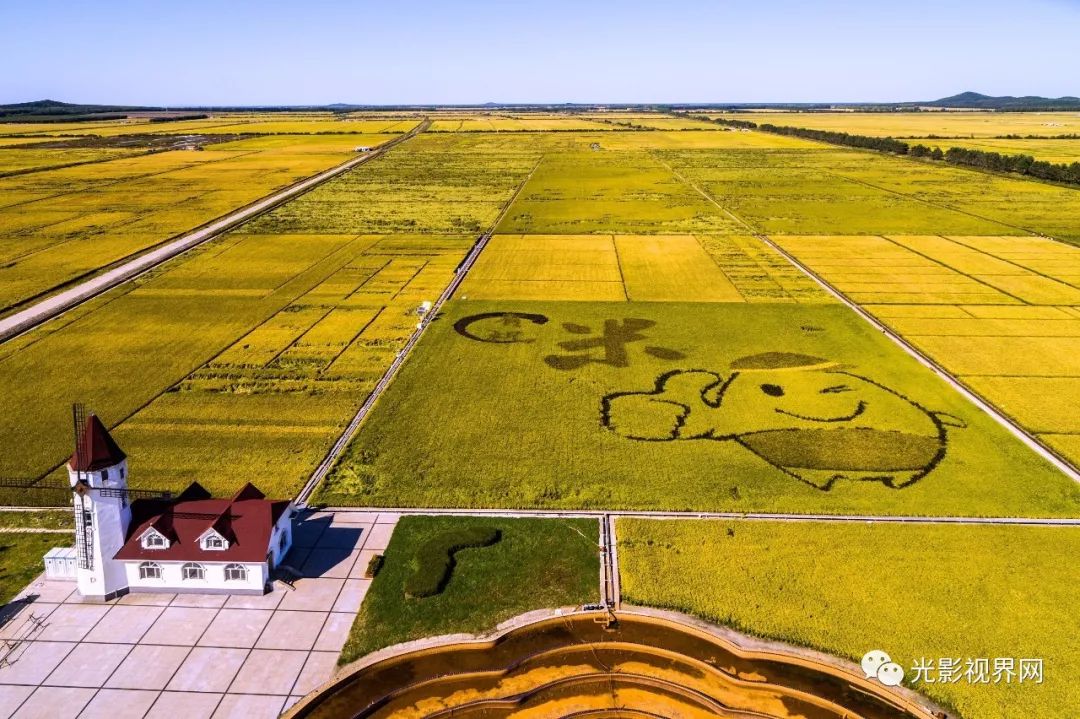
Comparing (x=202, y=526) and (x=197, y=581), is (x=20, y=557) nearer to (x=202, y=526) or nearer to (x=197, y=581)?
(x=197, y=581)

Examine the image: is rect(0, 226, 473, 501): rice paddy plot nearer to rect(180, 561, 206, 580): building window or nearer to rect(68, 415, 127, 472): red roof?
rect(180, 561, 206, 580): building window

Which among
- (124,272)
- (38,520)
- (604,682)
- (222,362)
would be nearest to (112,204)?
(124,272)

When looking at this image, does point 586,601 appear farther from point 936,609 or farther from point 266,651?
point 936,609

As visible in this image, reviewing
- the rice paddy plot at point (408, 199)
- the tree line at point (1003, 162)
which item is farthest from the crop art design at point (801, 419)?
the tree line at point (1003, 162)

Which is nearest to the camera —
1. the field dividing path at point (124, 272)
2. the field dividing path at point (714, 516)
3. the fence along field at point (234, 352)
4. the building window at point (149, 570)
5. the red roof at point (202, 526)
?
the red roof at point (202, 526)

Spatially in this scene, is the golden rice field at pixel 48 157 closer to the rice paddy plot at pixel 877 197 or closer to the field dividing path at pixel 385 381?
the field dividing path at pixel 385 381

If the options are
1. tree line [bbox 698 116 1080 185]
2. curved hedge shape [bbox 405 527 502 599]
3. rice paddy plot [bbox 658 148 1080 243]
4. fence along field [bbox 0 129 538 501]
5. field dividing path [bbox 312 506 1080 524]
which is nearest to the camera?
curved hedge shape [bbox 405 527 502 599]

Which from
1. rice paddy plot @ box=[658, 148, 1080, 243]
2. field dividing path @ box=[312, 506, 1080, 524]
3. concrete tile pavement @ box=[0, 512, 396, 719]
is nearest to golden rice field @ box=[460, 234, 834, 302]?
rice paddy plot @ box=[658, 148, 1080, 243]
